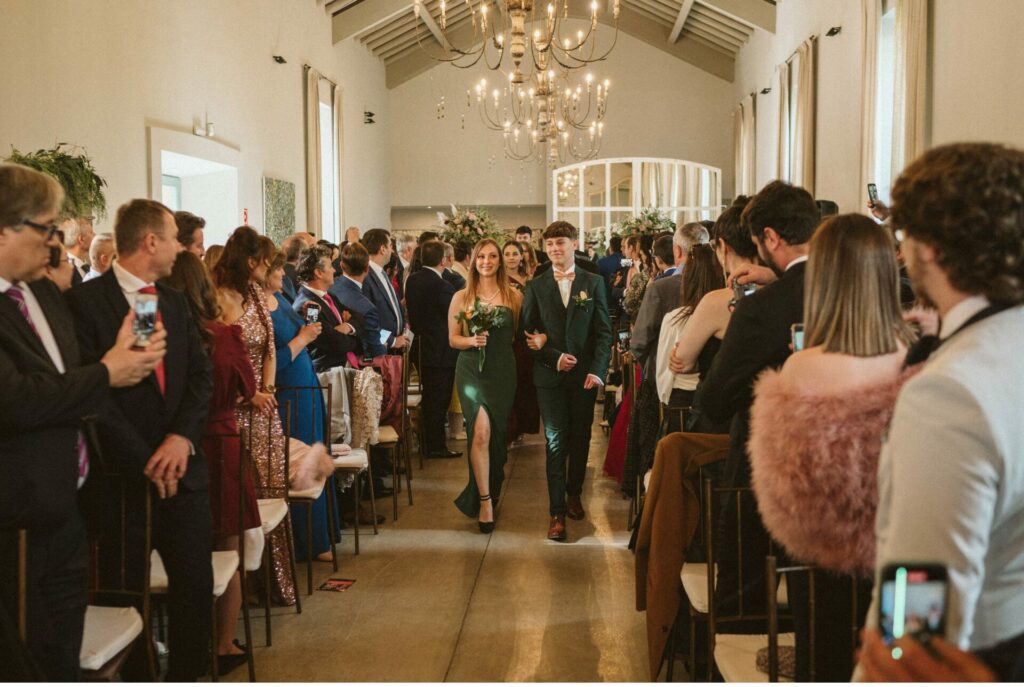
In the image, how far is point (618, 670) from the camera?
3.74 meters

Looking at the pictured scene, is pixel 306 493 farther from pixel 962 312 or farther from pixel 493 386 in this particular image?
pixel 962 312

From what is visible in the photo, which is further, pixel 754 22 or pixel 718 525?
pixel 754 22

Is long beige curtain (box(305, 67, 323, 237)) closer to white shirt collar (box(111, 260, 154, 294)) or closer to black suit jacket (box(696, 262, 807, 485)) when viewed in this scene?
white shirt collar (box(111, 260, 154, 294))

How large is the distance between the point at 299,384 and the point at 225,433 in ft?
3.94

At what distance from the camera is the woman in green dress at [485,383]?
18.6 feet

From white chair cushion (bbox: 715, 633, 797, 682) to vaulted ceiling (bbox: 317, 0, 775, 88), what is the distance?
14028 millimetres

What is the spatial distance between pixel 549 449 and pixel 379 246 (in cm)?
236

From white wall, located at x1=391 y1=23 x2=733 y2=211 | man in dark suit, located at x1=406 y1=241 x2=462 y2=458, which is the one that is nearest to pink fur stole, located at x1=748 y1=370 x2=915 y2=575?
man in dark suit, located at x1=406 y1=241 x2=462 y2=458

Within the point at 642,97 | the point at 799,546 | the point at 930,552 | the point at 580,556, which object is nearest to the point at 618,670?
the point at 580,556

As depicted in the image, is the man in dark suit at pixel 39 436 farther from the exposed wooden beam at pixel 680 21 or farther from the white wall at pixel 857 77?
the exposed wooden beam at pixel 680 21

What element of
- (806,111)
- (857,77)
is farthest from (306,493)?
(806,111)

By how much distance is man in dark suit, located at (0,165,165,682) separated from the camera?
2.36m

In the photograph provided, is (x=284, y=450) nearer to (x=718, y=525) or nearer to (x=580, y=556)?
(x=580, y=556)

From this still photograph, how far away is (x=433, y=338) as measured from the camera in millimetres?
7535
